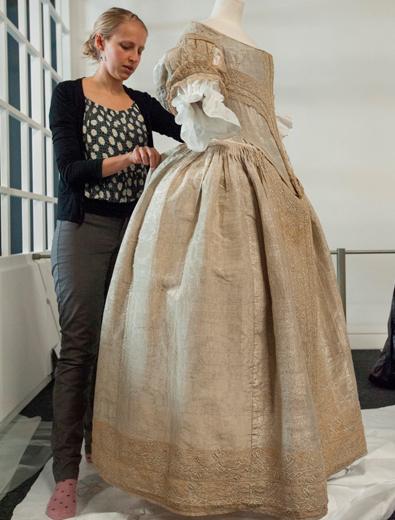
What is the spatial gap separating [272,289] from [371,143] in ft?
8.26

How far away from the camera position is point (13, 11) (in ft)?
8.01

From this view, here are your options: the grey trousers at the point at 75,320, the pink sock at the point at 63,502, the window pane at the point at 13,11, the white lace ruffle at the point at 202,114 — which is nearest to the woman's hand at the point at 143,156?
the white lace ruffle at the point at 202,114

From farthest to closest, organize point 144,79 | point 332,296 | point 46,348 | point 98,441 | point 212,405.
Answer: point 144,79, point 46,348, point 332,296, point 98,441, point 212,405

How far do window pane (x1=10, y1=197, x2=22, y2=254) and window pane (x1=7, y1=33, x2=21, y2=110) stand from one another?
40cm

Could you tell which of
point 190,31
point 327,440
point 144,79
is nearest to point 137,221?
point 190,31

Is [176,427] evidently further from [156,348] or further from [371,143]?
[371,143]

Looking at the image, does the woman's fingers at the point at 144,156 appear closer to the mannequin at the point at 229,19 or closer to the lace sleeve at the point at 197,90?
the lace sleeve at the point at 197,90

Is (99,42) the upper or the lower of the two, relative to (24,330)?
upper

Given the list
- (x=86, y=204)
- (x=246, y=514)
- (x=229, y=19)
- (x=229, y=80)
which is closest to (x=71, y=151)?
(x=86, y=204)

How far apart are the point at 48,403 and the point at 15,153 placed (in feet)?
3.44

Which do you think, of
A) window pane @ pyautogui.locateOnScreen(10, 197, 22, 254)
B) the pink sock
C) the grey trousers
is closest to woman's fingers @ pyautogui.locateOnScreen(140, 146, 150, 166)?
the grey trousers

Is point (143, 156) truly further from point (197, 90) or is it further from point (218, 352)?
point (218, 352)

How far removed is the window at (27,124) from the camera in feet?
7.23

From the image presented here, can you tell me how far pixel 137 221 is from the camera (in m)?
1.43
